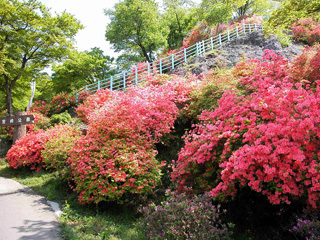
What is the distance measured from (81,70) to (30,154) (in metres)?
11.0

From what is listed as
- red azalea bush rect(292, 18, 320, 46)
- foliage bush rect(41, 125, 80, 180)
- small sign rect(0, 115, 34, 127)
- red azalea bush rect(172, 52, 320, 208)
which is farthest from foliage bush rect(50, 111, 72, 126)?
red azalea bush rect(292, 18, 320, 46)

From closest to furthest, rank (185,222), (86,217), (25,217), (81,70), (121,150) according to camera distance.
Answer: (185,222) → (25,217) → (86,217) → (121,150) → (81,70)

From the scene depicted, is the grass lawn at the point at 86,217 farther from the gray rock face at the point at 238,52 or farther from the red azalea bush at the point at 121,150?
the gray rock face at the point at 238,52

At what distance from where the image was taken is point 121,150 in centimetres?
596

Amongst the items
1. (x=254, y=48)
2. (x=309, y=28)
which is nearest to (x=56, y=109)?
(x=254, y=48)

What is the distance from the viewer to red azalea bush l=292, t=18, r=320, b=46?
1750 centimetres

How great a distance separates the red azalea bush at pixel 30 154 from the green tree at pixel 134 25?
541 inches

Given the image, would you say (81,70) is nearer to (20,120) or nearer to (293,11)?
(20,120)

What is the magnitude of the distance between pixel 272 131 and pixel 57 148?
6374 mm

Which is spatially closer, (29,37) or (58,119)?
(58,119)

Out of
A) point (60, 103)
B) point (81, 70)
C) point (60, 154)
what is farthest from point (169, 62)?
point (60, 154)

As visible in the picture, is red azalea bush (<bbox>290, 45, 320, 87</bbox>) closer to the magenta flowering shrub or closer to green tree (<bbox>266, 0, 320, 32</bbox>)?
green tree (<bbox>266, 0, 320, 32</bbox>)

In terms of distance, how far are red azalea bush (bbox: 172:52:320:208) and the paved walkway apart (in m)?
2.64

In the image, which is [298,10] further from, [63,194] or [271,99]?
[63,194]
